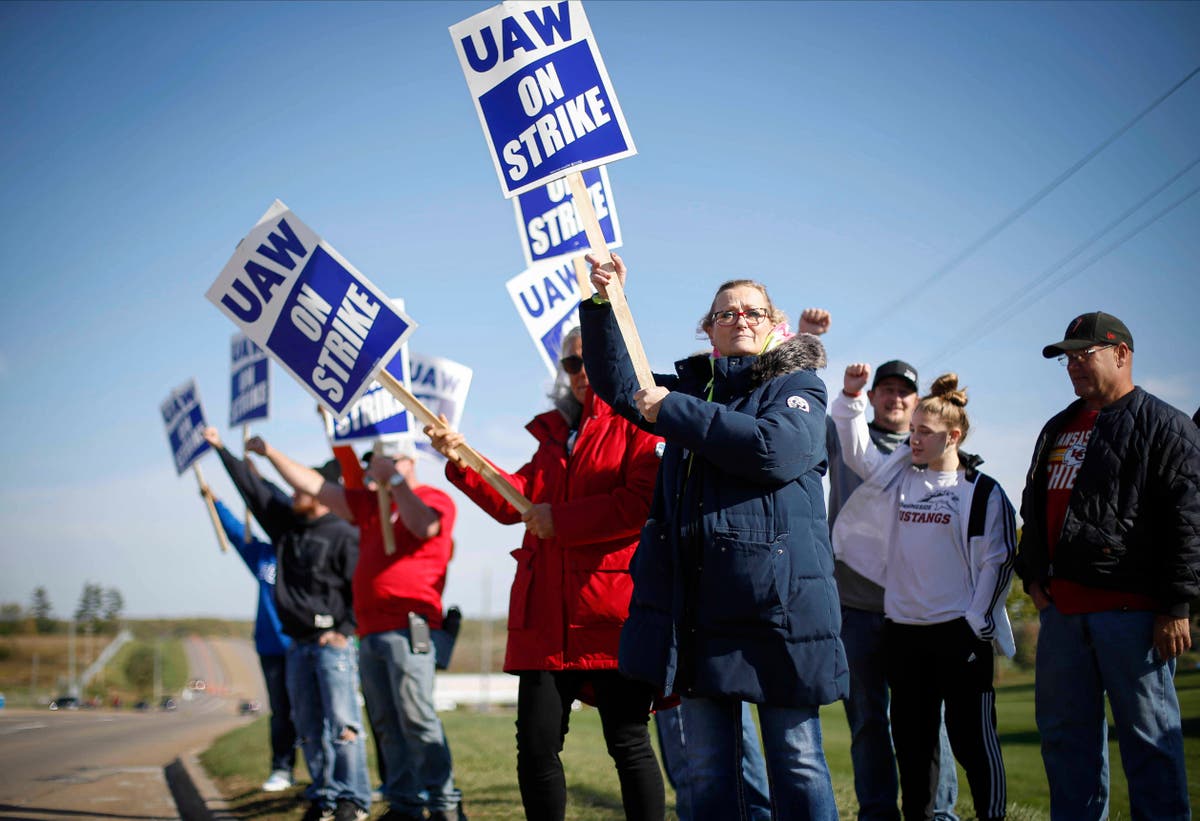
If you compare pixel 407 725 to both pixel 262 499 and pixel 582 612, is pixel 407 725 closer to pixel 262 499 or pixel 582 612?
pixel 582 612

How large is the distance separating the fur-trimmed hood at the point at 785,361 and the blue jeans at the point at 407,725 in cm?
326

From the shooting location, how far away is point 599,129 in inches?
161

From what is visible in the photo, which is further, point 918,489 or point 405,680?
point 405,680

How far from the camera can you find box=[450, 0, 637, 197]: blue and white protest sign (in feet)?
13.4

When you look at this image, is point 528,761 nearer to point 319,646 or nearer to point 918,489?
point 918,489

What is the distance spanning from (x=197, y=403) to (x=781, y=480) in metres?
7.05

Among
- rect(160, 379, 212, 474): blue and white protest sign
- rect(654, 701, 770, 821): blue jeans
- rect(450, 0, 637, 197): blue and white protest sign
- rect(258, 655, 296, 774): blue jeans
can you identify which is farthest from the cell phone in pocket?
rect(160, 379, 212, 474): blue and white protest sign

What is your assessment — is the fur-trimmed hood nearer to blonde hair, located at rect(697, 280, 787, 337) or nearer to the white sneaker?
blonde hair, located at rect(697, 280, 787, 337)

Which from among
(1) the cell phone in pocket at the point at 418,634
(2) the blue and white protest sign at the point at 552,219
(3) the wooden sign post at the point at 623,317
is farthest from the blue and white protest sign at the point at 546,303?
(3) the wooden sign post at the point at 623,317

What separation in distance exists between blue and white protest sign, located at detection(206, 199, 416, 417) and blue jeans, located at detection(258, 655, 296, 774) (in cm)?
397

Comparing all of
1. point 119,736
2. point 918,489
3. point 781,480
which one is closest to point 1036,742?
point 918,489

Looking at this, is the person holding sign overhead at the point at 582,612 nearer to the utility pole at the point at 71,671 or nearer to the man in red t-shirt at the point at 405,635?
the man in red t-shirt at the point at 405,635

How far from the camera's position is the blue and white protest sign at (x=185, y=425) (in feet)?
29.3

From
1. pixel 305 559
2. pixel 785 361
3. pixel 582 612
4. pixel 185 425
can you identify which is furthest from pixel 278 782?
pixel 785 361
